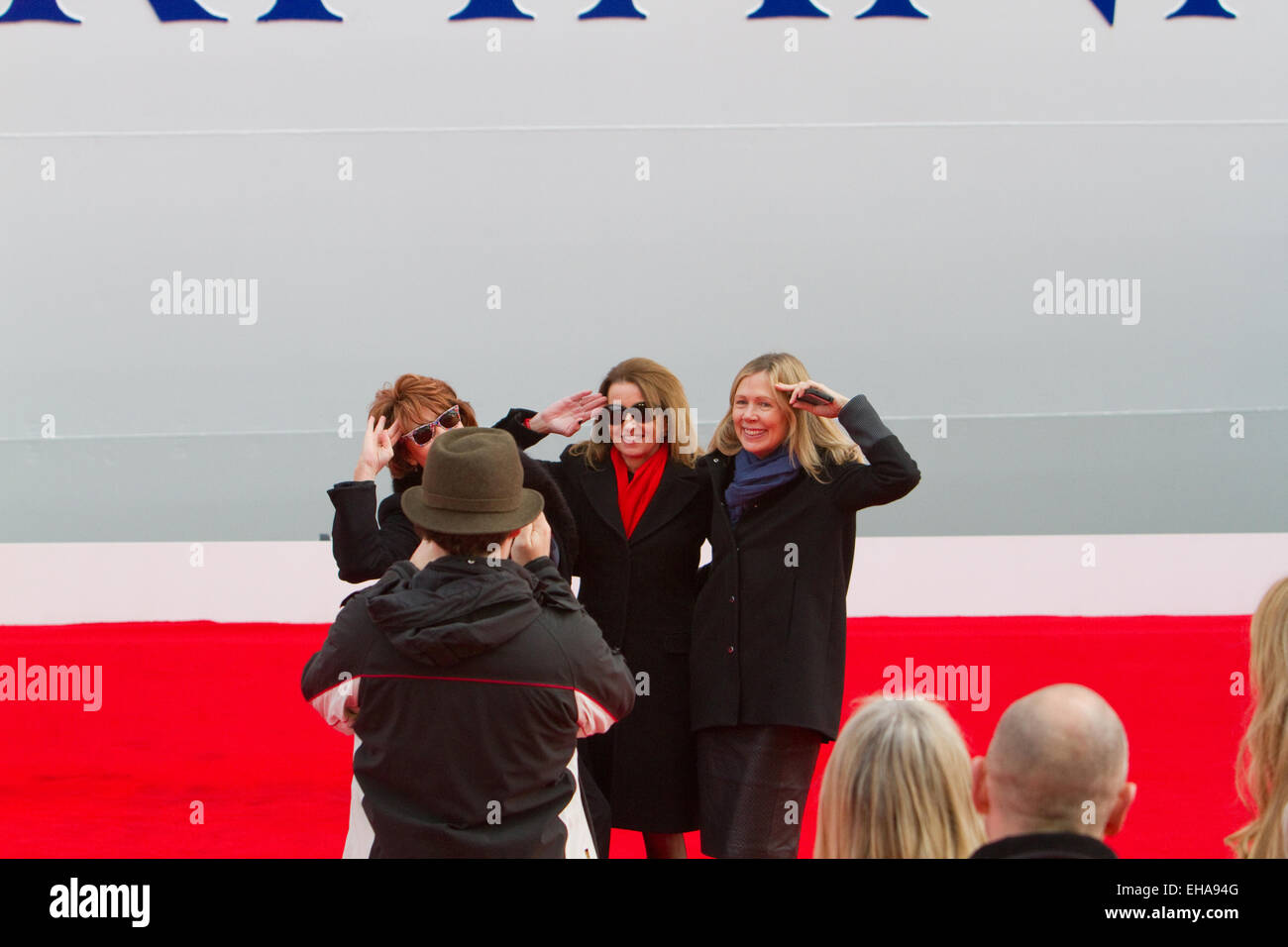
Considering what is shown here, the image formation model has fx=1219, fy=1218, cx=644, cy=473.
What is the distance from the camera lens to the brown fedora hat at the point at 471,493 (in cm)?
188

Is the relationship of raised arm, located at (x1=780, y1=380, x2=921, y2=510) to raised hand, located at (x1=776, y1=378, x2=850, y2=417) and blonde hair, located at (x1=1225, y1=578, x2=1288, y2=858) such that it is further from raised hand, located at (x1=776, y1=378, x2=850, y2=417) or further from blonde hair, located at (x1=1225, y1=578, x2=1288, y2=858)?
blonde hair, located at (x1=1225, y1=578, x2=1288, y2=858)

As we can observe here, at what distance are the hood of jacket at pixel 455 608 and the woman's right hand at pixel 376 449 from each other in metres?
0.76

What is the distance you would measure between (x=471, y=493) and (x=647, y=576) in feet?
3.11

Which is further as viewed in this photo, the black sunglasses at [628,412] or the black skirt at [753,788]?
the black sunglasses at [628,412]

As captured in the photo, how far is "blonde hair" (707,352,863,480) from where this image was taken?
2740mm

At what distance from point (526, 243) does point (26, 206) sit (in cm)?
343

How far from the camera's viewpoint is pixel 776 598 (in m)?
2.69

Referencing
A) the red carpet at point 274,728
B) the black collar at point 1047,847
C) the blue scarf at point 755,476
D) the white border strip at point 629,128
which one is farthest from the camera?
the white border strip at point 629,128

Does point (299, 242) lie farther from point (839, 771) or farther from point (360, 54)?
point (839, 771)

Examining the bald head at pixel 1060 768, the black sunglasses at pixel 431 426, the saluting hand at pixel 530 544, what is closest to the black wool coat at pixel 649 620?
the black sunglasses at pixel 431 426

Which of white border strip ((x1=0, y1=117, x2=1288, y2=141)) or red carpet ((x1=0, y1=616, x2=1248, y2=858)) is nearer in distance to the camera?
red carpet ((x1=0, y1=616, x2=1248, y2=858))

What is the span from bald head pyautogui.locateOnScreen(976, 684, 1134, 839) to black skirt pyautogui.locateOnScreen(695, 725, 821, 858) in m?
1.26

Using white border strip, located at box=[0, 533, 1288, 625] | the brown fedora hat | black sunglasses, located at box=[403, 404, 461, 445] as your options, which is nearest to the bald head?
the brown fedora hat

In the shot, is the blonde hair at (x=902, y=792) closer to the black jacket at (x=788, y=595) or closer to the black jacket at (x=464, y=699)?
the black jacket at (x=464, y=699)
